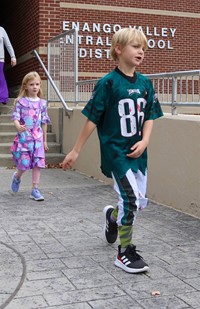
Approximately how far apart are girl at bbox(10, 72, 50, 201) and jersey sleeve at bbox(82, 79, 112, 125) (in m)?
2.72

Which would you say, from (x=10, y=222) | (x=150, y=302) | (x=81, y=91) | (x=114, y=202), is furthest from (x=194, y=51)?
(x=150, y=302)

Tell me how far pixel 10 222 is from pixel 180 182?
79.4 inches

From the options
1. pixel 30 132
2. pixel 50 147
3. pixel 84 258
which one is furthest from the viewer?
pixel 50 147

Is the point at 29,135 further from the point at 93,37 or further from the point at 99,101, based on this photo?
the point at 93,37

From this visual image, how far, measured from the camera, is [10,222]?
17.6ft

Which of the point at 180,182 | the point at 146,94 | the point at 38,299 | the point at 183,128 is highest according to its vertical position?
the point at 146,94

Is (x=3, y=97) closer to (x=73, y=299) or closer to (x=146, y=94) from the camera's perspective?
(x=146, y=94)

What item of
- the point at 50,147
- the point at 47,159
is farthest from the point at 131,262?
the point at 50,147

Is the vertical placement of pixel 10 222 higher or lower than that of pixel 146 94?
lower

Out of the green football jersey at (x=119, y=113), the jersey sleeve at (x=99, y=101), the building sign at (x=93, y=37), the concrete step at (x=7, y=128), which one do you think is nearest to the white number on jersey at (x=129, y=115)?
the green football jersey at (x=119, y=113)

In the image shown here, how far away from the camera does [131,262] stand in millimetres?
3871

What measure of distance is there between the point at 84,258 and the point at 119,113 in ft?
4.16

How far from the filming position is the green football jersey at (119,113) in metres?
3.84

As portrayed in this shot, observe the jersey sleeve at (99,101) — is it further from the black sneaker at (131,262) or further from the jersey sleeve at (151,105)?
the black sneaker at (131,262)
